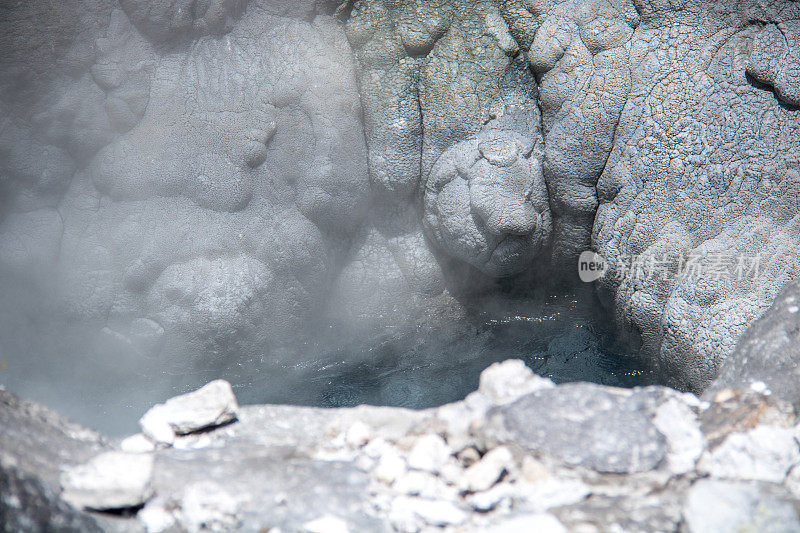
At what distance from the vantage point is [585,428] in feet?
6.02

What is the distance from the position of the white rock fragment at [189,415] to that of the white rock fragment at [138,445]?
0.07 feet

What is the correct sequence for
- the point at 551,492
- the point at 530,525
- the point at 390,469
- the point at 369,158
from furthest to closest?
the point at 369,158 → the point at 390,469 → the point at 551,492 → the point at 530,525

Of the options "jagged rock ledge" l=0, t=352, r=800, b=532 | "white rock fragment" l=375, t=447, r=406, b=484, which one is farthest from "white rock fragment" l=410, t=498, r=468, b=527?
"white rock fragment" l=375, t=447, r=406, b=484

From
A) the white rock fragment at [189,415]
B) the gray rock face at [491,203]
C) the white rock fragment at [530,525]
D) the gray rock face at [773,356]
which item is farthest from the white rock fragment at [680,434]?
the gray rock face at [491,203]

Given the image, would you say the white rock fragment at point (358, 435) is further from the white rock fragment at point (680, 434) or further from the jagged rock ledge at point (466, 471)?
the white rock fragment at point (680, 434)

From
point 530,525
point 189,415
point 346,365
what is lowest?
point 346,365

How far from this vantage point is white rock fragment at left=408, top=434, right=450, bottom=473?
6.05 ft

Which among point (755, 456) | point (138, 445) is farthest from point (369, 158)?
point (755, 456)

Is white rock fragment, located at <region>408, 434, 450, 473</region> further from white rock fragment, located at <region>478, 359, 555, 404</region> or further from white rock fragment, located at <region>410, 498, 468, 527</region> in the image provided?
white rock fragment, located at <region>478, 359, 555, 404</region>

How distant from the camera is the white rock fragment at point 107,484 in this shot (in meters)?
1.73

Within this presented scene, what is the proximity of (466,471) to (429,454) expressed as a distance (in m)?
0.12

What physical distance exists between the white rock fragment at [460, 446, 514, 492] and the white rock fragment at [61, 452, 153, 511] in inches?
35.7

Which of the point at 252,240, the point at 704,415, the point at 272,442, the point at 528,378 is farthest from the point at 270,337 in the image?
the point at 704,415

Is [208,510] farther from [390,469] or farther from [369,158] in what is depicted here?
[369,158]
